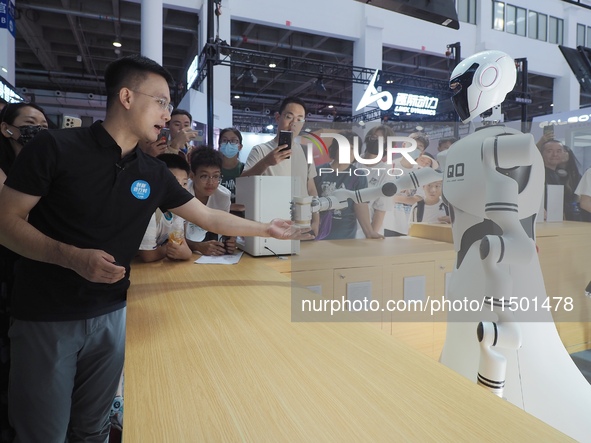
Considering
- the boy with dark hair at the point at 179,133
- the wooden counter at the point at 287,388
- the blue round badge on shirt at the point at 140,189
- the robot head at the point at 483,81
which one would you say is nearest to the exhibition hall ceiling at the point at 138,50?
the boy with dark hair at the point at 179,133

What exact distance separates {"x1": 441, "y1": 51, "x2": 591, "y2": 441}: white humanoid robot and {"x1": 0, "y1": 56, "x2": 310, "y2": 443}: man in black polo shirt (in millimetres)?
1228

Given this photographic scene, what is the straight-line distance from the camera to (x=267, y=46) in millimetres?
10609

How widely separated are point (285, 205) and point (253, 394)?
4.74ft

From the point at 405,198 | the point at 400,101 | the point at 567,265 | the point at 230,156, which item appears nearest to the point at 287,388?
the point at 405,198

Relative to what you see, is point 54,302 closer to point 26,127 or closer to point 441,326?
point 26,127

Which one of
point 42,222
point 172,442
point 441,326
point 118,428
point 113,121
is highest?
point 113,121

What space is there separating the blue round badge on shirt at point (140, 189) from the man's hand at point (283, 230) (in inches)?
21.1

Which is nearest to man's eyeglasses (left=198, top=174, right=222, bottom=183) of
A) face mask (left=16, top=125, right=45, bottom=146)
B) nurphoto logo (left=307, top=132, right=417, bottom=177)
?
nurphoto logo (left=307, top=132, right=417, bottom=177)

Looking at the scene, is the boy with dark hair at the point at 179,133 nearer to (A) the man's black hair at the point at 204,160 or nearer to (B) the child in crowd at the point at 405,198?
(A) the man's black hair at the point at 204,160

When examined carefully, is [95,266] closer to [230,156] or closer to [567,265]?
[230,156]

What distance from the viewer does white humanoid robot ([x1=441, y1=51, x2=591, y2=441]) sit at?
1499 millimetres

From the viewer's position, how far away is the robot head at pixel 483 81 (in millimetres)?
1726

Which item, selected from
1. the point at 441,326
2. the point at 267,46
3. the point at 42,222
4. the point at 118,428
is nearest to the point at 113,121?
the point at 42,222

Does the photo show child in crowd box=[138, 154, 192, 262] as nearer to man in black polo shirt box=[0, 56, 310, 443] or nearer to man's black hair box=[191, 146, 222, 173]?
man's black hair box=[191, 146, 222, 173]
